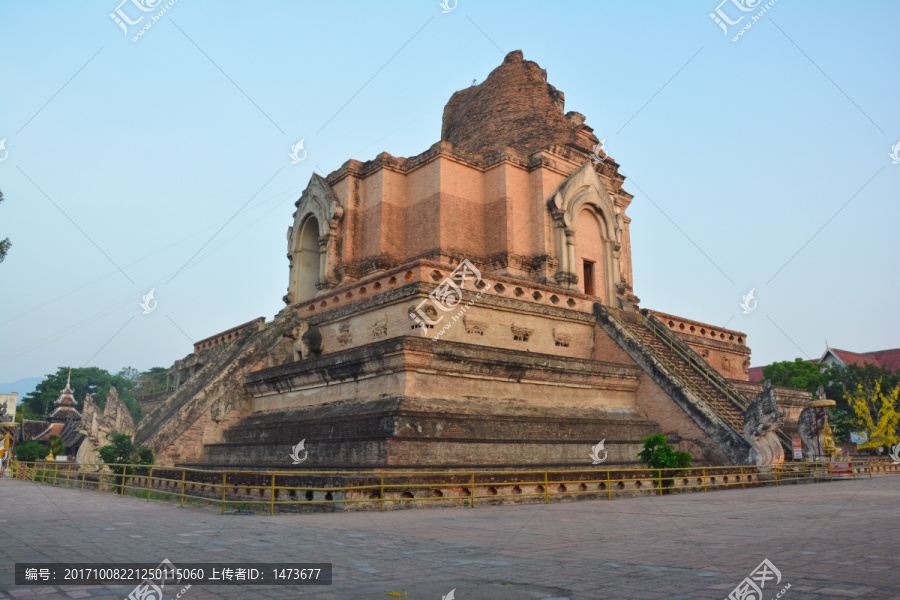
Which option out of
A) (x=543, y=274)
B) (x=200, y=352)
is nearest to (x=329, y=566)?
(x=543, y=274)

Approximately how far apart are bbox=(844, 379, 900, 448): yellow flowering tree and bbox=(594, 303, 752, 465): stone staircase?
2112 centimetres

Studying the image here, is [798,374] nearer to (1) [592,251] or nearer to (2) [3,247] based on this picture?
(1) [592,251]

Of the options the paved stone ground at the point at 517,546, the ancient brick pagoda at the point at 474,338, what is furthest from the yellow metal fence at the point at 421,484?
the ancient brick pagoda at the point at 474,338

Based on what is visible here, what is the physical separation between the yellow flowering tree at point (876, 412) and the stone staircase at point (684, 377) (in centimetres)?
2112

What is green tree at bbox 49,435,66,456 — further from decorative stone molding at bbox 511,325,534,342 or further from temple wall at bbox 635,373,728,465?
temple wall at bbox 635,373,728,465

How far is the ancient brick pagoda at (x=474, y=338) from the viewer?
13.7 metres

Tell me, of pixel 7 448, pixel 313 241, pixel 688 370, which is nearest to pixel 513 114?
pixel 313 241

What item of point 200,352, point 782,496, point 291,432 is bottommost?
point 782,496

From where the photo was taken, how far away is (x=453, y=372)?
14.1 m

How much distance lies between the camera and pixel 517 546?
6.67 m

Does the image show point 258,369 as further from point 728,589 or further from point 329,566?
point 728,589

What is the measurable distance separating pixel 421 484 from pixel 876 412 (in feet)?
117

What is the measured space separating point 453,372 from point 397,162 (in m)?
10.4

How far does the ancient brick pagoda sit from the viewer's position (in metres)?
13.7
